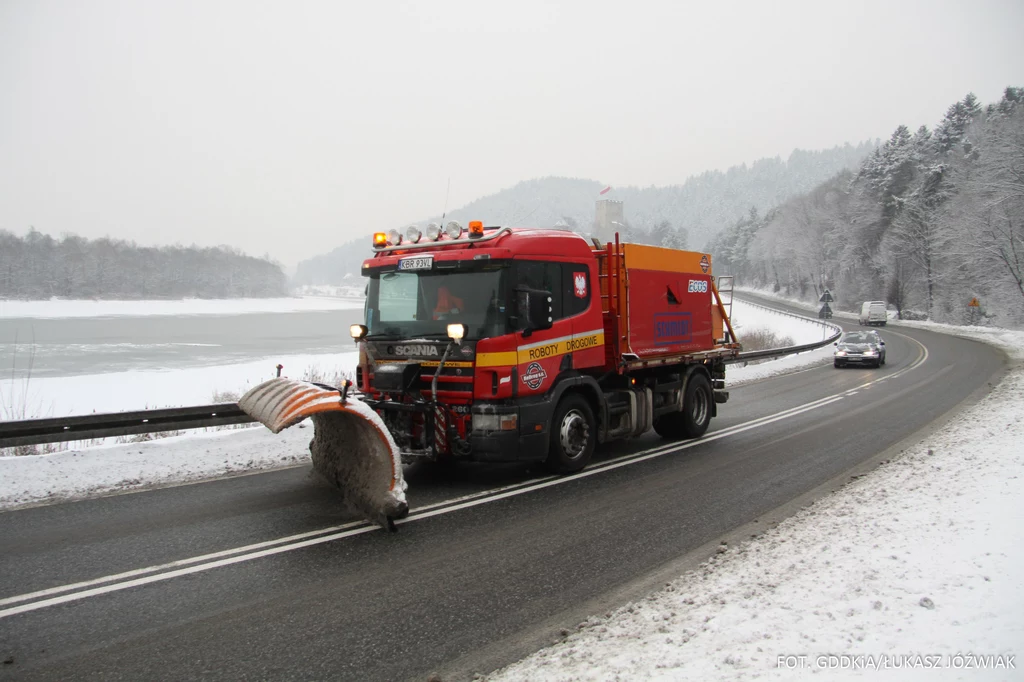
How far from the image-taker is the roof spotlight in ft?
25.5

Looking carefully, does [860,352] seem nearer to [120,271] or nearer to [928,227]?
[928,227]

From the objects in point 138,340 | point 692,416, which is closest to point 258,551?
point 692,416

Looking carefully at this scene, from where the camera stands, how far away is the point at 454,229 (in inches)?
308

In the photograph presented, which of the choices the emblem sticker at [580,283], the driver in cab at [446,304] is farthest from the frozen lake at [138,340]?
the emblem sticker at [580,283]

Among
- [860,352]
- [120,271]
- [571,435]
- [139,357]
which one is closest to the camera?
[571,435]

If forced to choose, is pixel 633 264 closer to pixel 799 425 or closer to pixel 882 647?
pixel 799 425

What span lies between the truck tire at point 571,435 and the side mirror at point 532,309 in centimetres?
120

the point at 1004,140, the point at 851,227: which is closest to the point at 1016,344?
the point at 1004,140

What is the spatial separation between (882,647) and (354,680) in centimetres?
296

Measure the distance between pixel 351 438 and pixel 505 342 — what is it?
6.50ft

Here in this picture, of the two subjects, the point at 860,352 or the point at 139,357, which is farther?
the point at 139,357

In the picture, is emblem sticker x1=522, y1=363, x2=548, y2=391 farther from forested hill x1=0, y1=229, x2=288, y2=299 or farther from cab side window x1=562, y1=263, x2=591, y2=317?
forested hill x1=0, y1=229, x2=288, y2=299

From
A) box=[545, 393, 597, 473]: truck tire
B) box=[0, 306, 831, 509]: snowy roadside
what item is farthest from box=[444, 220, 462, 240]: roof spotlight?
box=[0, 306, 831, 509]: snowy roadside

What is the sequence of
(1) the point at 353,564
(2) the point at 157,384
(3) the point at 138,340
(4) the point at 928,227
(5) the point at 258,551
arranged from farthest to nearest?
(4) the point at 928,227 → (3) the point at 138,340 → (2) the point at 157,384 → (5) the point at 258,551 → (1) the point at 353,564
